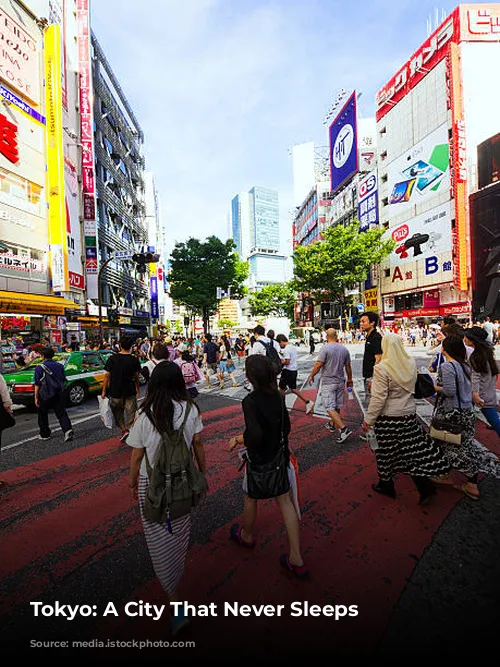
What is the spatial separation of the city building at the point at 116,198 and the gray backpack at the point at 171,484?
2257cm

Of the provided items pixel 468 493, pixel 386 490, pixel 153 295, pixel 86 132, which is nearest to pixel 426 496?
pixel 386 490

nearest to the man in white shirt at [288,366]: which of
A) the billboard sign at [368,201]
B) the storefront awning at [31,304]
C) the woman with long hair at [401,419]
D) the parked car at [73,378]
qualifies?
the woman with long hair at [401,419]

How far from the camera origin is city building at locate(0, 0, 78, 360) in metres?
15.2

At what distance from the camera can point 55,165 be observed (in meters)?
17.5

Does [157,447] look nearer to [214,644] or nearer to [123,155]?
[214,644]

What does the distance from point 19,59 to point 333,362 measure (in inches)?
867

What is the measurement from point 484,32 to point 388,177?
1321 cm

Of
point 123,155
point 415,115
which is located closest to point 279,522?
point 123,155

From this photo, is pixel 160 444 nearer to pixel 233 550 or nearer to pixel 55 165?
pixel 233 550

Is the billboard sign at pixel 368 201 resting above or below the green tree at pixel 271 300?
above

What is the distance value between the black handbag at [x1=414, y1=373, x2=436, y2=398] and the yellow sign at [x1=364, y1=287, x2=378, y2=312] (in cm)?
3862

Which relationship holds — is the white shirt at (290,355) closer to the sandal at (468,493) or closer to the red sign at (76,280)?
the sandal at (468,493)

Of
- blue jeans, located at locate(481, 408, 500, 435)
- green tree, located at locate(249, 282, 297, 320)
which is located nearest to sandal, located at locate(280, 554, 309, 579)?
blue jeans, located at locate(481, 408, 500, 435)

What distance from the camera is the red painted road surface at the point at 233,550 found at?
2061 millimetres
